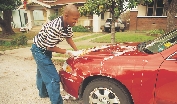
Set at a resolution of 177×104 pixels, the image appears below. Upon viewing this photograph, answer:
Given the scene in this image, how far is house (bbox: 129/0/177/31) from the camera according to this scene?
55.8ft

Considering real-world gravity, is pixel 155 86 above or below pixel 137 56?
below

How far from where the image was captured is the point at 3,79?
4836 mm

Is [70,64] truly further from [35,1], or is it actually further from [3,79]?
[35,1]

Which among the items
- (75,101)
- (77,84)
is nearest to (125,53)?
(77,84)

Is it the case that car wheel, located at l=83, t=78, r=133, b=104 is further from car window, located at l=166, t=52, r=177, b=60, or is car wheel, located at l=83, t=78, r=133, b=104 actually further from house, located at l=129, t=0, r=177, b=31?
house, located at l=129, t=0, r=177, b=31

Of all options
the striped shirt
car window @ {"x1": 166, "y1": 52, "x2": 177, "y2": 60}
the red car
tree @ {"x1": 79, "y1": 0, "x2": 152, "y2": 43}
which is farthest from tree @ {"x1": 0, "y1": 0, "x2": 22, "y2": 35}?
car window @ {"x1": 166, "y1": 52, "x2": 177, "y2": 60}

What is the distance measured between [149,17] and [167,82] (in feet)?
52.8

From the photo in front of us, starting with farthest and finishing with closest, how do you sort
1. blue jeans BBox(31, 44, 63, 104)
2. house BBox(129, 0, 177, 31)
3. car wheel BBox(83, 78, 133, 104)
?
house BBox(129, 0, 177, 31)
blue jeans BBox(31, 44, 63, 104)
car wheel BBox(83, 78, 133, 104)

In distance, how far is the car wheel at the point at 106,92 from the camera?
8.59ft

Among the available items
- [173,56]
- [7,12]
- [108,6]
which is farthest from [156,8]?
[173,56]

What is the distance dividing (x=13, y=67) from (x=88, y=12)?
3.09 meters

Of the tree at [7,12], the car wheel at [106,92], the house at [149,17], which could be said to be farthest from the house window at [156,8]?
Result: the car wheel at [106,92]

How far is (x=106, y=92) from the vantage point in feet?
8.80

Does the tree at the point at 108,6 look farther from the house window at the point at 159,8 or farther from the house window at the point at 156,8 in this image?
the house window at the point at 159,8
